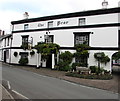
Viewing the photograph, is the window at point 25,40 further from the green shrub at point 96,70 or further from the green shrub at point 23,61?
the green shrub at point 96,70

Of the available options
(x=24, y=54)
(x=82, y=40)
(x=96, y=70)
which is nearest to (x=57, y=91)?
(x=96, y=70)

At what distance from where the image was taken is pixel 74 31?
21.7m

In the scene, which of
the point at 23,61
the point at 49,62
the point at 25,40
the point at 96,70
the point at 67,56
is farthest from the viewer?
the point at 25,40

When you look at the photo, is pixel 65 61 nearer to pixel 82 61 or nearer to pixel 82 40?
pixel 82 61

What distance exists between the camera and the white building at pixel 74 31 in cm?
1878

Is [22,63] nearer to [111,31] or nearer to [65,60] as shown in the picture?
[65,60]

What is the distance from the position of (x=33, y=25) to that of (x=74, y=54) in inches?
408

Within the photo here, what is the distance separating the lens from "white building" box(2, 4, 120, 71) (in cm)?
1878

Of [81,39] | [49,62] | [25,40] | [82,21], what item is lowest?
[49,62]

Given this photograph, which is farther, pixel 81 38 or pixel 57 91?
pixel 81 38

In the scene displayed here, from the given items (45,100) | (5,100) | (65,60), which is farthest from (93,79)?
(5,100)

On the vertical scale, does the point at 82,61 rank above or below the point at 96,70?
above

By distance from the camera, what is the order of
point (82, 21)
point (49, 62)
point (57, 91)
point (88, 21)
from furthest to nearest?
point (49, 62) < point (82, 21) < point (88, 21) < point (57, 91)

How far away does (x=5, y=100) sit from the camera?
7.00 meters
